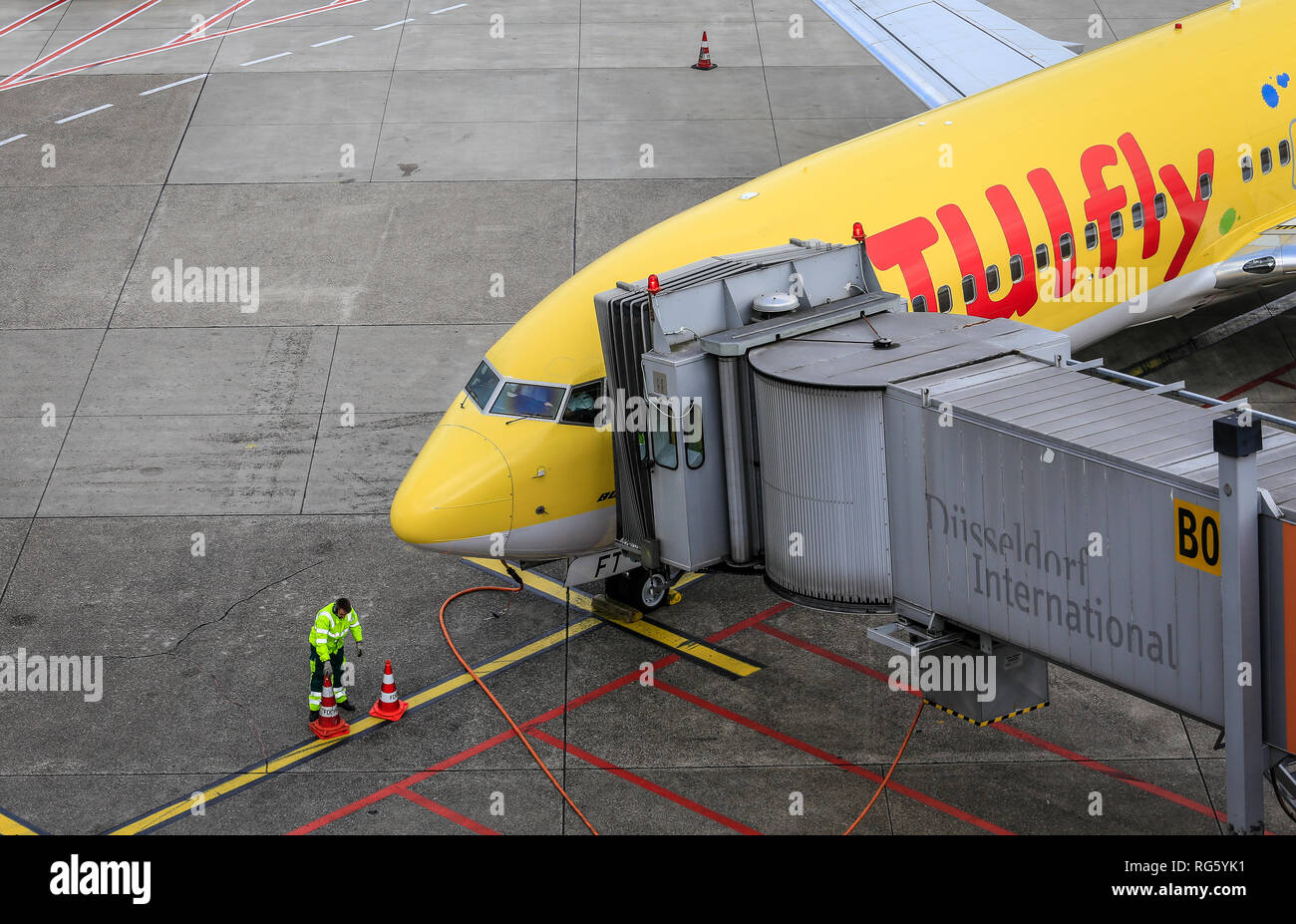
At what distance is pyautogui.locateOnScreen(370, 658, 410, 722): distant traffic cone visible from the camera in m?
19.9

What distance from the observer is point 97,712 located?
20.4 metres

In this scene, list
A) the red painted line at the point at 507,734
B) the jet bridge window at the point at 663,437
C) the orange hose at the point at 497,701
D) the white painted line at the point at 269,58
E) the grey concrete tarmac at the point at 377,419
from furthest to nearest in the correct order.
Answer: the white painted line at the point at 269,58 → the grey concrete tarmac at the point at 377,419 → the orange hose at the point at 497,701 → the red painted line at the point at 507,734 → the jet bridge window at the point at 663,437

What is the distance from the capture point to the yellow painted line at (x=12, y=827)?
18062 millimetres

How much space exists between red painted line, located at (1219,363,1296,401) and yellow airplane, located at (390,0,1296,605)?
220 centimetres

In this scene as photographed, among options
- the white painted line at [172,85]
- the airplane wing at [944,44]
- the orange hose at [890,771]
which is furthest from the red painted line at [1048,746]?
the white painted line at [172,85]

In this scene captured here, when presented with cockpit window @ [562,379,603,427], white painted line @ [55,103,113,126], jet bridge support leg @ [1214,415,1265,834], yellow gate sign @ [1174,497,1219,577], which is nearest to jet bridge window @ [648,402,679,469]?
cockpit window @ [562,379,603,427]

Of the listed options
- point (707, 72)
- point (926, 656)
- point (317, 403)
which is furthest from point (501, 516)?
point (707, 72)

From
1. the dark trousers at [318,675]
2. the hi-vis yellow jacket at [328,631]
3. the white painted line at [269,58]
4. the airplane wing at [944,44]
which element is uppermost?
the white painted line at [269,58]

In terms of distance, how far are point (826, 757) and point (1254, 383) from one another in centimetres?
1307

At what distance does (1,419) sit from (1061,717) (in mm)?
18915

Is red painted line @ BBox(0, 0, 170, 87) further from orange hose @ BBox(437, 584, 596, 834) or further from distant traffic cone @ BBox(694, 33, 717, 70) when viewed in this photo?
orange hose @ BBox(437, 584, 596, 834)

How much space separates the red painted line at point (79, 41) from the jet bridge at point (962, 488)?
29.9 m

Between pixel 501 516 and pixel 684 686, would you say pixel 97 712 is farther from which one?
pixel 684 686

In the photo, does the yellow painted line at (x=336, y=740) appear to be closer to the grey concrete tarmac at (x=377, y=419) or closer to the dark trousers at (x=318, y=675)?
the grey concrete tarmac at (x=377, y=419)
